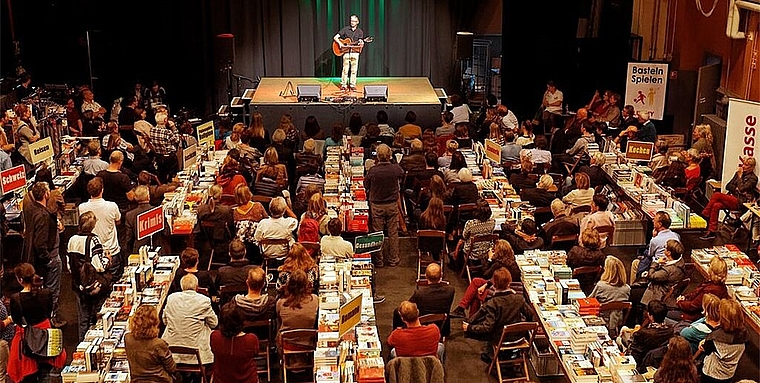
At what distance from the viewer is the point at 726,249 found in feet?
32.1

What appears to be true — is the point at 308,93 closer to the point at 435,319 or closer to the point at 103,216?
the point at 103,216

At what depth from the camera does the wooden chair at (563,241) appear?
1035 cm

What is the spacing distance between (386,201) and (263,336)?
3.47 meters

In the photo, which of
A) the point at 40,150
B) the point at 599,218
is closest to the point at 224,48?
the point at 40,150

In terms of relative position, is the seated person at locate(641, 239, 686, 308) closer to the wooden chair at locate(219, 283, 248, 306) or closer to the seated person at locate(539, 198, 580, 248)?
the seated person at locate(539, 198, 580, 248)

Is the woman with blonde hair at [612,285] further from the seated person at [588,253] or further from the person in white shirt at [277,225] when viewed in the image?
the person in white shirt at [277,225]

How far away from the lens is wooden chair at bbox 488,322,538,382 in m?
8.24

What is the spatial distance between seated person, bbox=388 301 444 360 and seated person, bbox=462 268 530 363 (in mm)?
1055

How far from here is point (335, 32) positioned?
70.1 ft

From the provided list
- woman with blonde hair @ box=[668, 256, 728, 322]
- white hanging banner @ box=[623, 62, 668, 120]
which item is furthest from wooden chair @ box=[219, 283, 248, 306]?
white hanging banner @ box=[623, 62, 668, 120]

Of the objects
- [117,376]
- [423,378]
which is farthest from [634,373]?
[117,376]

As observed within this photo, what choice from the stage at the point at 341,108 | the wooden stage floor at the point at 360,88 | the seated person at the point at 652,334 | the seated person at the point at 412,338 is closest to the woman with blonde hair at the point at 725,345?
the seated person at the point at 652,334

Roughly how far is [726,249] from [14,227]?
26.8 feet

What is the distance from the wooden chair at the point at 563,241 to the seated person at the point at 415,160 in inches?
103
